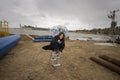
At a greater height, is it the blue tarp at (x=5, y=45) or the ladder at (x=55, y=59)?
the blue tarp at (x=5, y=45)

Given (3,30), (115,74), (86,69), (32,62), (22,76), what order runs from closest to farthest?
1. (22,76)
2. (115,74)
3. (86,69)
4. (32,62)
5. (3,30)

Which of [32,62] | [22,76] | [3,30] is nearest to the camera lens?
[22,76]

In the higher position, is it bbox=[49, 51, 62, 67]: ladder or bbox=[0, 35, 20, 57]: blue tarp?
bbox=[0, 35, 20, 57]: blue tarp

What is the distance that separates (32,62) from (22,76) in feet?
6.63

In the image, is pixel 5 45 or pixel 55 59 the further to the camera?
pixel 5 45

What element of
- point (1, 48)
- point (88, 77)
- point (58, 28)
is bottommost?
point (88, 77)

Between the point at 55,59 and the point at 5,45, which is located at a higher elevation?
the point at 5,45

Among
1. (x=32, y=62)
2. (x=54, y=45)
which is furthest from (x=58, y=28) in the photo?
(x=32, y=62)

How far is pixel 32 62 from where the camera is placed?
7742 mm

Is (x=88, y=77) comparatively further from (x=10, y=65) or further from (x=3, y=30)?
(x=3, y=30)

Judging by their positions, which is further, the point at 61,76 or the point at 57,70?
the point at 57,70

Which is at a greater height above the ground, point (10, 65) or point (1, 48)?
point (1, 48)

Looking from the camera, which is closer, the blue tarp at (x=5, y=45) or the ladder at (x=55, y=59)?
the ladder at (x=55, y=59)

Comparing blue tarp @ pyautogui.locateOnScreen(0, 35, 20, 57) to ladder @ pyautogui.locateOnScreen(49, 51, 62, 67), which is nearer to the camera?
ladder @ pyautogui.locateOnScreen(49, 51, 62, 67)
